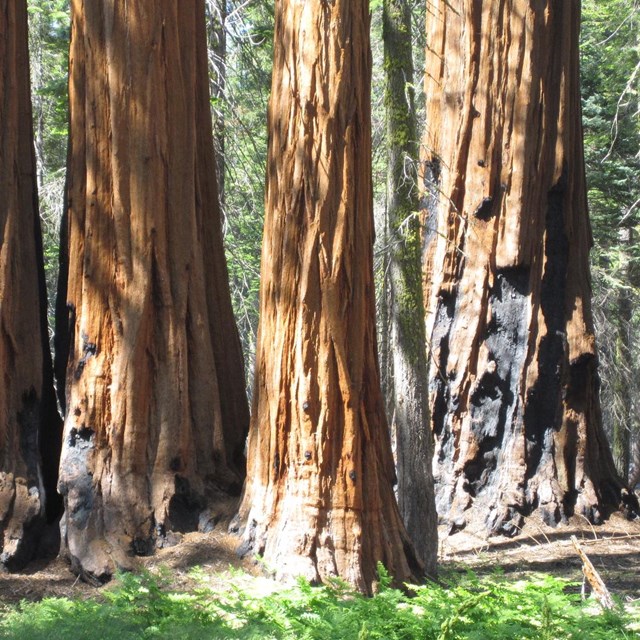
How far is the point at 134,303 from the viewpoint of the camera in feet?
23.5

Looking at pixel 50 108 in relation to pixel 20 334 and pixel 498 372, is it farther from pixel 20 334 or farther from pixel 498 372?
pixel 20 334

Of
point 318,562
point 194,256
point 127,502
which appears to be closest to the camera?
point 318,562

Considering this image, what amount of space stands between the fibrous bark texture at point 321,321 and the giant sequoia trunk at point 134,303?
2.84ft

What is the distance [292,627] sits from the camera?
4883 mm

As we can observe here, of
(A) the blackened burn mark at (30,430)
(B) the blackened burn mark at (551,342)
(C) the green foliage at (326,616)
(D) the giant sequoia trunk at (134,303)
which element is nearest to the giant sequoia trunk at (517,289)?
(B) the blackened burn mark at (551,342)

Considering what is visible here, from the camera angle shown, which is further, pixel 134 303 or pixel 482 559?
pixel 482 559

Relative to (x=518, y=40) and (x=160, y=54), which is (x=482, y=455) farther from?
(x=160, y=54)

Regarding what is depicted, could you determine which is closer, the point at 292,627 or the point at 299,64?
the point at 292,627

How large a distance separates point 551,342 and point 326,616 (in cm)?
621

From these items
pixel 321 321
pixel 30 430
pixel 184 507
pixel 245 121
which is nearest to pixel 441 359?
pixel 184 507

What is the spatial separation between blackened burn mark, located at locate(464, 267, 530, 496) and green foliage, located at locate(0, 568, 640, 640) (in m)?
4.79

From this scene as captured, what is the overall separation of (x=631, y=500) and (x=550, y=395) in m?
1.55

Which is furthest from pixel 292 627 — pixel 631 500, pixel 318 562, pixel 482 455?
pixel 631 500

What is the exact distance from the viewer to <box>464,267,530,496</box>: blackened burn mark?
34.7ft
